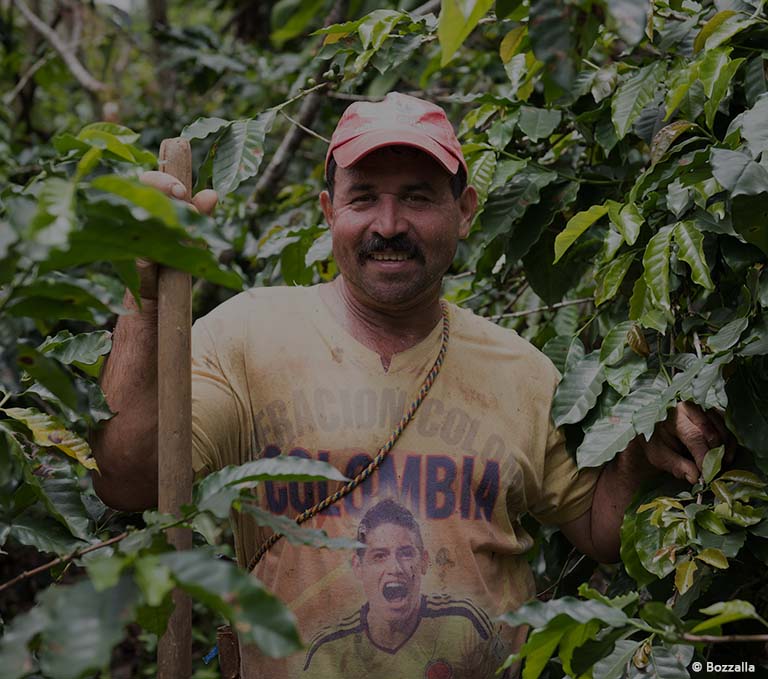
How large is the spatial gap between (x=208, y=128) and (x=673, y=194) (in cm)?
97

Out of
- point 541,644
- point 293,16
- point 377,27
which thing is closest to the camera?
point 541,644

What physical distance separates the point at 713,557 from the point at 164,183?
115 centimetres

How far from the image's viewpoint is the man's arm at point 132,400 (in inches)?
74.5

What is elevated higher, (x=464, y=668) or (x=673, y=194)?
(x=673, y=194)

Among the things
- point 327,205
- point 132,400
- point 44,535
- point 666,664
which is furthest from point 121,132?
point 666,664

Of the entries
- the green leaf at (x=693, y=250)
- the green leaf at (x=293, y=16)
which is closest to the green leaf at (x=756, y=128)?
the green leaf at (x=693, y=250)

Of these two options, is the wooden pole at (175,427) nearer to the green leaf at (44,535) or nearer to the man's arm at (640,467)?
the green leaf at (44,535)

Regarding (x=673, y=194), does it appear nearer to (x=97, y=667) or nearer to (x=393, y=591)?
(x=393, y=591)

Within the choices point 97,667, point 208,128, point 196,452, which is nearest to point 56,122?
point 208,128

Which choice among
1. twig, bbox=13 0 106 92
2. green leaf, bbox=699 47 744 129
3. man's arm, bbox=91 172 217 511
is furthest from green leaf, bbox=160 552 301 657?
twig, bbox=13 0 106 92

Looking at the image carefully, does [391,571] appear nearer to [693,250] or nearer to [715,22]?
[693,250]

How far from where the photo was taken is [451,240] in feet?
7.16

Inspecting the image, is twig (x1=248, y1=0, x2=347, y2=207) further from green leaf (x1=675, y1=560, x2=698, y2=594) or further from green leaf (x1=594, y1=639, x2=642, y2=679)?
green leaf (x1=594, y1=639, x2=642, y2=679)

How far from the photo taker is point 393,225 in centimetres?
209
